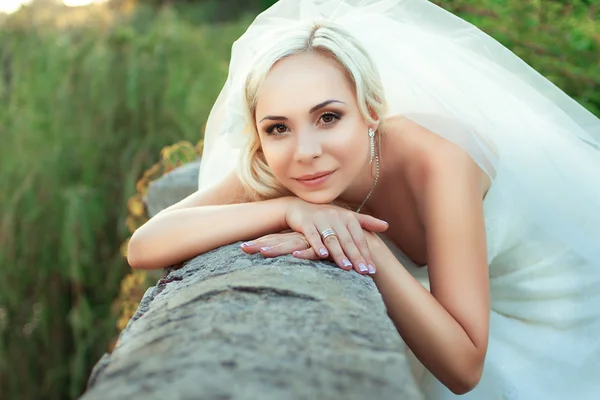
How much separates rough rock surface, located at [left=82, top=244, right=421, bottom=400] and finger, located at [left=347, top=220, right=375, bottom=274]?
18cm

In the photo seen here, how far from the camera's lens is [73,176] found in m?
4.49

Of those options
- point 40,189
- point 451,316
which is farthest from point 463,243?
point 40,189

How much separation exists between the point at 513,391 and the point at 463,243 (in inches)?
21.0

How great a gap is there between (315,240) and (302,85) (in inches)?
18.5

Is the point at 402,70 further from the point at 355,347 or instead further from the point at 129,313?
the point at 129,313

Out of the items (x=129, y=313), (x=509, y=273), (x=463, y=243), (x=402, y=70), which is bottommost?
(x=129, y=313)

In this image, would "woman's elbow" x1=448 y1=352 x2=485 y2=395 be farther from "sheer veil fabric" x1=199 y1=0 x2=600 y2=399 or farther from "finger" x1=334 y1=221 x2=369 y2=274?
"finger" x1=334 y1=221 x2=369 y2=274

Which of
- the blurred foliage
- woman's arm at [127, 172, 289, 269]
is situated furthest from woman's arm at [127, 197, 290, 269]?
the blurred foliage

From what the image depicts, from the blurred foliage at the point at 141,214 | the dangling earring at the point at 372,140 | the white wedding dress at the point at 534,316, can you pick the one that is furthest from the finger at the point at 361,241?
the blurred foliage at the point at 141,214

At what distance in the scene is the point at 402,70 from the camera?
229cm

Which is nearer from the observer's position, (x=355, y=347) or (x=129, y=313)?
(x=355, y=347)

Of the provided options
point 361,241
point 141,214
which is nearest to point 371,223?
point 361,241

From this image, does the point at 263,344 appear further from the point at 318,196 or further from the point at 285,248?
the point at 318,196

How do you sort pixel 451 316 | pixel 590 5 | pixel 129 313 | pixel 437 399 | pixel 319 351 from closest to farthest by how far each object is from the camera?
pixel 319 351 → pixel 451 316 → pixel 437 399 → pixel 590 5 → pixel 129 313
